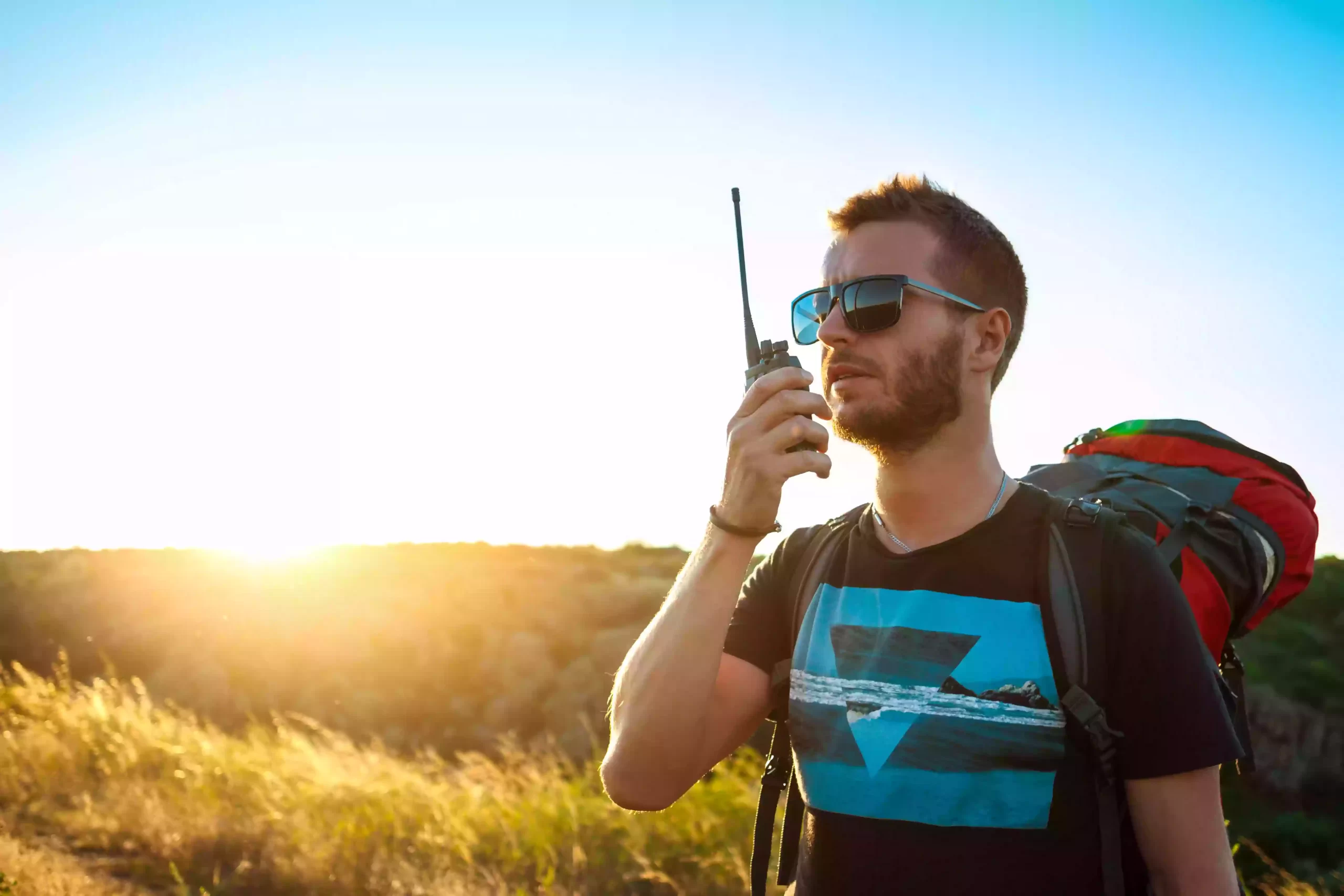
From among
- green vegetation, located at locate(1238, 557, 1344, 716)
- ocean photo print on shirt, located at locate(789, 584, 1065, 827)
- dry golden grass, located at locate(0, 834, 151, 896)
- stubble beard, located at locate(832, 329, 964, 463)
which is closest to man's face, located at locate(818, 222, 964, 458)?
stubble beard, located at locate(832, 329, 964, 463)

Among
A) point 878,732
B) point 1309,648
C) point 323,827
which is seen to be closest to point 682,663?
point 878,732

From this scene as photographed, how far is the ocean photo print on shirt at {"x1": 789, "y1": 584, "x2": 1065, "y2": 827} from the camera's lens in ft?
6.04

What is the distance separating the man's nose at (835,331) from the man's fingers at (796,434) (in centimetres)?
38

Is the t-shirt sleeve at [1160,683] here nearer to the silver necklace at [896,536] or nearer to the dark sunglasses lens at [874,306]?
the silver necklace at [896,536]

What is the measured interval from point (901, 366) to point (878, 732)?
0.84 meters

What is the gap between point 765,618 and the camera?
7.60 feet

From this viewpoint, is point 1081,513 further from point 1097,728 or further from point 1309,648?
point 1309,648

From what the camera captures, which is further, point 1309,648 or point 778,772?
point 1309,648

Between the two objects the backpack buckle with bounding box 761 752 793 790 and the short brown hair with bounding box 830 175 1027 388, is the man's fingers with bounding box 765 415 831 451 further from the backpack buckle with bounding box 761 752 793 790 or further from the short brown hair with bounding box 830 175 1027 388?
the backpack buckle with bounding box 761 752 793 790

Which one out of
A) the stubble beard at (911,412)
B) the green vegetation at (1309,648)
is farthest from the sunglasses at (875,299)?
the green vegetation at (1309,648)

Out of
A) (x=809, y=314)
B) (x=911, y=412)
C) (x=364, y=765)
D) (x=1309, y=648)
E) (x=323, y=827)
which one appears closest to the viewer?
(x=911, y=412)

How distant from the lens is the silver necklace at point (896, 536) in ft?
6.98

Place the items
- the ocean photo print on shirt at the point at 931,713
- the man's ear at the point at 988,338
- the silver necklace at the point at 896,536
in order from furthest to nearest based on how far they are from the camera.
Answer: the man's ear at the point at 988,338 < the silver necklace at the point at 896,536 < the ocean photo print on shirt at the point at 931,713

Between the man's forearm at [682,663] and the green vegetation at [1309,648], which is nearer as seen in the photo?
the man's forearm at [682,663]
